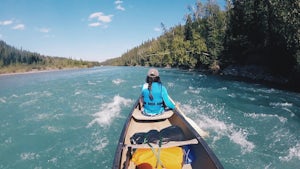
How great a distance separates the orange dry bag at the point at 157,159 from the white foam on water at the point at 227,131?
4.34 metres

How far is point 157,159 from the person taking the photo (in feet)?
15.4

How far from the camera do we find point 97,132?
10648 mm

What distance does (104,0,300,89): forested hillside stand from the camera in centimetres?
2103

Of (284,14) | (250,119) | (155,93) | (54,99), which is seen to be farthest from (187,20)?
(155,93)

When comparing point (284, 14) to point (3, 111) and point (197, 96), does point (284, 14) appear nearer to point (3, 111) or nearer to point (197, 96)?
point (197, 96)

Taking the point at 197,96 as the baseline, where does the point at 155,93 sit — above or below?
above

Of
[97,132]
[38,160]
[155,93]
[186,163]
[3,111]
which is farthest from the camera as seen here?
[3,111]

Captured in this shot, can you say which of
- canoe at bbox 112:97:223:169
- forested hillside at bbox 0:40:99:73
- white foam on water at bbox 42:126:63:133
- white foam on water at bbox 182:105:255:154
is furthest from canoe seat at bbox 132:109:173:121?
forested hillside at bbox 0:40:99:73

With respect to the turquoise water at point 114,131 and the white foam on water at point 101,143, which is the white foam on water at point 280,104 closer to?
the turquoise water at point 114,131

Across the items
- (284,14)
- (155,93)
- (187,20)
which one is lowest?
(155,93)

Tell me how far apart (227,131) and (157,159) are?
6.28m

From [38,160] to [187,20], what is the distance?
6950cm

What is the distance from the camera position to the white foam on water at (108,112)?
12219 mm

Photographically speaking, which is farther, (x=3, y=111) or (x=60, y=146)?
(x=3, y=111)
